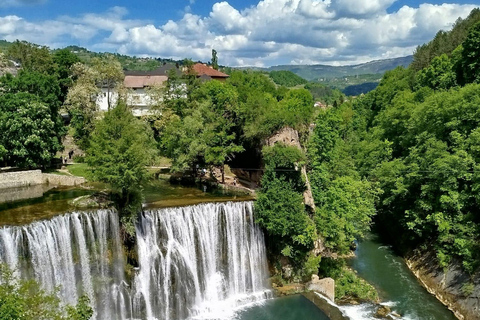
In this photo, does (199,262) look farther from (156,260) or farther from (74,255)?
(74,255)

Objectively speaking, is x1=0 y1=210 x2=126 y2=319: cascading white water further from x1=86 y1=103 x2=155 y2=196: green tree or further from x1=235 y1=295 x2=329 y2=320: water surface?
x1=235 y1=295 x2=329 y2=320: water surface

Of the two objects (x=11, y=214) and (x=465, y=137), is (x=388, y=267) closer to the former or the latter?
(x=465, y=137)

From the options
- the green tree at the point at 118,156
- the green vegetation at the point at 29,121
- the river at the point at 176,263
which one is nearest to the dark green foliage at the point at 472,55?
the river at the point at 176,263

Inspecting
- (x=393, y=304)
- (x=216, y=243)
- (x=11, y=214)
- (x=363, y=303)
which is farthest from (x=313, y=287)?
(x=11, y=214)

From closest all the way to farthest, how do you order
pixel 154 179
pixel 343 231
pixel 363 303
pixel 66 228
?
1. pixel 66 228
2. pixel 363 303
3. pixel 343 231
4. pixel 154 179

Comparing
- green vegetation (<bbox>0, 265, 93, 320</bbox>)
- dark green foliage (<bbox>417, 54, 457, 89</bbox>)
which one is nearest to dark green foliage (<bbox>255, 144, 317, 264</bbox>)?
green vegetation (<bbox>0, 265, 93, 320</bbox>)

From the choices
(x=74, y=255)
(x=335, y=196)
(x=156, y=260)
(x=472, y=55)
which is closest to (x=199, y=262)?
(x=156, y=260)
